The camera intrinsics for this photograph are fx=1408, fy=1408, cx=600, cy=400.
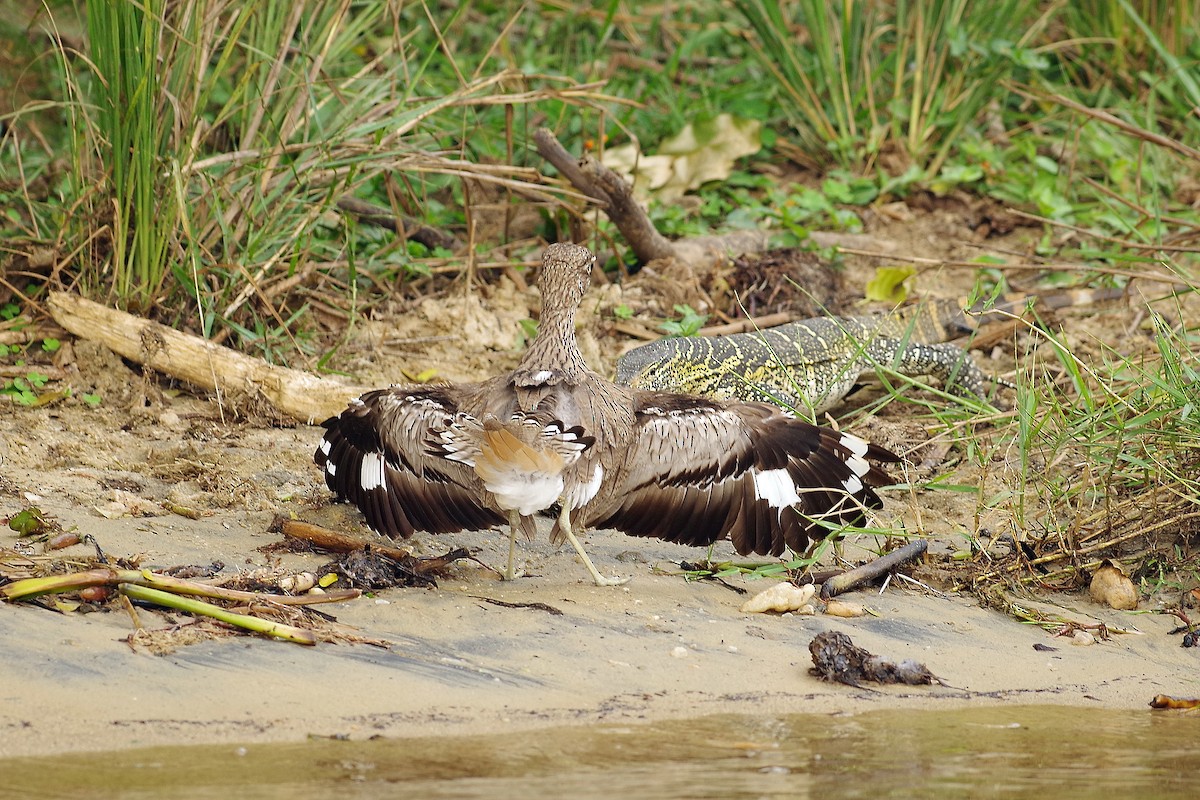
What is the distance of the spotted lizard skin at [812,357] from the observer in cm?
639

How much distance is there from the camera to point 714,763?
131 inches

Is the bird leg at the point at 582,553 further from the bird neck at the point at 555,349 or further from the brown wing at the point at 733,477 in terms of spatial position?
the bird neck at the point at 555,349

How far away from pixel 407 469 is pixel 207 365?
1.59 meters

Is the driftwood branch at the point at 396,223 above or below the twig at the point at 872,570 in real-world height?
above

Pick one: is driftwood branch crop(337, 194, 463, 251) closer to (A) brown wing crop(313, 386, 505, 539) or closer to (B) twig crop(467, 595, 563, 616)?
(A) brown wing crop(313, 386, 505, 539)

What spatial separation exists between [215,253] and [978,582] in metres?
3.54

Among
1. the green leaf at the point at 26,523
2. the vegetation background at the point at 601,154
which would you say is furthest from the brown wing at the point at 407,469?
the vegetation background at the point at 601,154

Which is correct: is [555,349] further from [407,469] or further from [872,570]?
[872,570]

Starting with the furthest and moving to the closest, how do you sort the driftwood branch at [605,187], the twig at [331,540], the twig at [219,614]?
the driftwood branch at [605,187], the twig at [331,540], the twig at [219,614]

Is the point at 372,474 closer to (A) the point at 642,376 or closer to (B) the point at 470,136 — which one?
(A) the point at 642,376

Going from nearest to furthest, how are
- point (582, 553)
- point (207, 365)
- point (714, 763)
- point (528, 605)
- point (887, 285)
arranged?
1. point (714, 763)
2. point (528, 605)
3. point (582, 553)
4. point (207, 365)
5. point (887, 285)

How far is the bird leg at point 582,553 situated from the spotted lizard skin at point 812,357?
5.47 feet

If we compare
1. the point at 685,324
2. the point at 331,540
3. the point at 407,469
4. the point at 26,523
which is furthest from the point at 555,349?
the point at 685,324

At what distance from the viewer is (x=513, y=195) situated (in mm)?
7629
